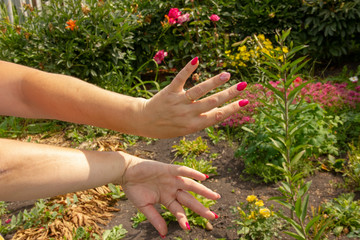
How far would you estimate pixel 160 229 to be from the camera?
1.50m

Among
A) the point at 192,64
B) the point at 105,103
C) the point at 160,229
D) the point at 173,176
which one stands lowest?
the point at 160,229

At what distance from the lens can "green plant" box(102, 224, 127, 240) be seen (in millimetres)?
2352

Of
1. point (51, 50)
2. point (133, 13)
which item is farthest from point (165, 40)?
point (51, 50)

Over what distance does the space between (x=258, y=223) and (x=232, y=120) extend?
4.85ft

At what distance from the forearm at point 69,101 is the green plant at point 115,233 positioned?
105 cm

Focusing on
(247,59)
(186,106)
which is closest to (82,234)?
(186,106)

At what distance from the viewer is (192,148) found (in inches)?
128

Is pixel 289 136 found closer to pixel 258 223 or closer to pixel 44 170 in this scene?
pixel 258 223

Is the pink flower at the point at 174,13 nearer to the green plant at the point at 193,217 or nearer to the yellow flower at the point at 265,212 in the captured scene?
the green plant at the point at 193,217

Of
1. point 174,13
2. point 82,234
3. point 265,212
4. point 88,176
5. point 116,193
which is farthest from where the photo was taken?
point 174,13

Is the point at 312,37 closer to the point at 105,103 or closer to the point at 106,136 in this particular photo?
the point at 106,136

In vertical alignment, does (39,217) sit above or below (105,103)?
below

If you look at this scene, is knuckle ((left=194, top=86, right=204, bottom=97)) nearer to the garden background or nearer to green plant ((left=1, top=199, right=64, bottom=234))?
the garden background

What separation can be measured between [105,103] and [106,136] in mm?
2242
